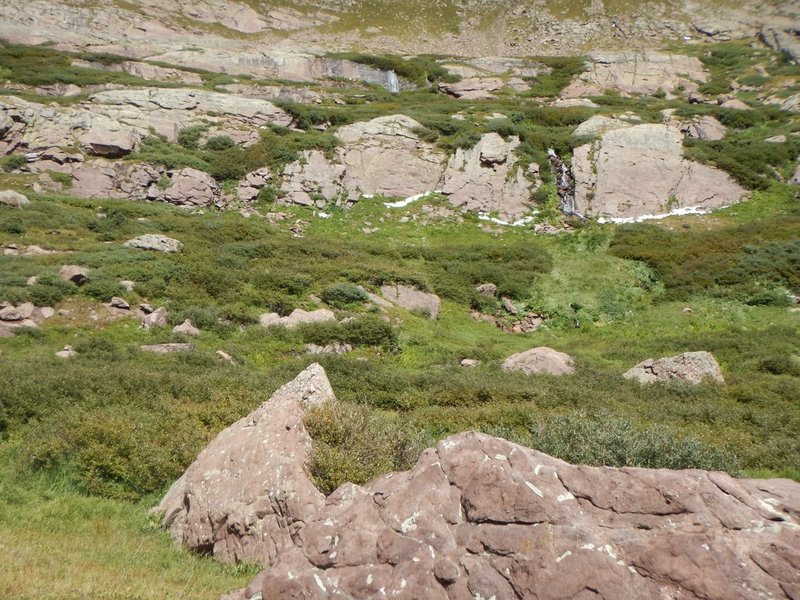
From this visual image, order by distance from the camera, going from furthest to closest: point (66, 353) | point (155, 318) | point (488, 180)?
point (488, 180)
point (155, 318)
point (66, 353)

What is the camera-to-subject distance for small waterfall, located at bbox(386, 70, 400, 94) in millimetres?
63062

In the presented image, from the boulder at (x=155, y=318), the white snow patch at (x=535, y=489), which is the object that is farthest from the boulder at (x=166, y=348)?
the white snow patch at (x=535, y=489)

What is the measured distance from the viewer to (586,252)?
2944 cm

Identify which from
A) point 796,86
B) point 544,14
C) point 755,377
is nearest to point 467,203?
point 755,377

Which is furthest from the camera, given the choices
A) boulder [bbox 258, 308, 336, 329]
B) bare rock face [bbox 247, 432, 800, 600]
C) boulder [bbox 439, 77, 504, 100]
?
boulder [bbox 439, 77, 504, 100]

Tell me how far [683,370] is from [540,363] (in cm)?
395

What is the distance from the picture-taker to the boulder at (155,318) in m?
17.3

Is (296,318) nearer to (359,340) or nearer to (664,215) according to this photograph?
(359,340)

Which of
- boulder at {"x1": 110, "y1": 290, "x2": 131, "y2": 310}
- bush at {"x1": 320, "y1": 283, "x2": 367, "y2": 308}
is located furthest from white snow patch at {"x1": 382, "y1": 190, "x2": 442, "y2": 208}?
boulder at {"x1": 110, "y1": 290, "x2": 131, "y2": 310}

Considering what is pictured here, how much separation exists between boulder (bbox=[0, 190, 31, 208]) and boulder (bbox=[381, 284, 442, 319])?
19260 mm

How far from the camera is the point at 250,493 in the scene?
6.73 m

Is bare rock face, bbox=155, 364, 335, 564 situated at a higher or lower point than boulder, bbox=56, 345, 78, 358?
higher

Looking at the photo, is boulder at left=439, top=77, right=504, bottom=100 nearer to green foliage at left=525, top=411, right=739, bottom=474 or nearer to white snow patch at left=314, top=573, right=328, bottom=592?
green foliage at left=525, top=411, right=739, bottom=474

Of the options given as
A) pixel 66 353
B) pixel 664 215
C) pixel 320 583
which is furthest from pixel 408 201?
pixel 320 583
